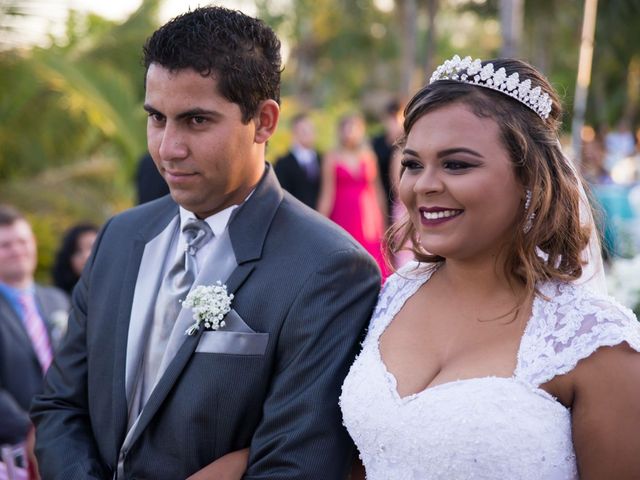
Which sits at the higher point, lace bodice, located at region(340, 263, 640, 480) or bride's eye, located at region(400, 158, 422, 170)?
bride's eye, located at region(400, 158, 422, 170)

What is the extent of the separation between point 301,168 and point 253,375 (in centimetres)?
838

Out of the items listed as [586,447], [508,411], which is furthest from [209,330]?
[586,447]

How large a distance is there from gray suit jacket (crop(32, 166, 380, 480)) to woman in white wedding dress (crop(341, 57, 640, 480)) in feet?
0.44

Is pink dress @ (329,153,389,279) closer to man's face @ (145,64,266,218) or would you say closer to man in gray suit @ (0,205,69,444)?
man in gray suit @ (0,205,69,444)

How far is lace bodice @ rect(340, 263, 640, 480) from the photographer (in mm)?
2682

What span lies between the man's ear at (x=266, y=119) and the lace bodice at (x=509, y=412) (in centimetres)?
95

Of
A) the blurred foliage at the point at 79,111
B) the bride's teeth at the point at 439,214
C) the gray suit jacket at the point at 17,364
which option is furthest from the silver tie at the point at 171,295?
the blurred foliage at the point at 79,111

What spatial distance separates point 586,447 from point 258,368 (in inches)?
39.9

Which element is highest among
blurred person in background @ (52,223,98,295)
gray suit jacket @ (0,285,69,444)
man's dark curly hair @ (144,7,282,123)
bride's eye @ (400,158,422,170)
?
man's dark curly hair @ (144,7,282,123)

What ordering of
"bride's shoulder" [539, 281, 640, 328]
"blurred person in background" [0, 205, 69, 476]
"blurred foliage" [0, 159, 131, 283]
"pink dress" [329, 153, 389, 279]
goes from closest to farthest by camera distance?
"bride's shoulder" [539, 281, 640, 328], "blurred person in background" [0, 205, 69, 476], "blurred foliage" [0, 159, 131, 283], "pink dress" [329, 153, 389, 279]

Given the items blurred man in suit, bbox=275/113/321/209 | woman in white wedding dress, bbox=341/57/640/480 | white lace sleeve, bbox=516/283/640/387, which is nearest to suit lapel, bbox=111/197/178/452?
woman in white wedding dress, bbox=341/57/640/480

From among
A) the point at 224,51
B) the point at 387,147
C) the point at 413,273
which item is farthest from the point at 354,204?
the point at 224,51

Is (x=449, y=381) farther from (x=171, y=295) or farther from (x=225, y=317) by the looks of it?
(x=171, y=295)

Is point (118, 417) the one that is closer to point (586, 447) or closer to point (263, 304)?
point (263, 304)
